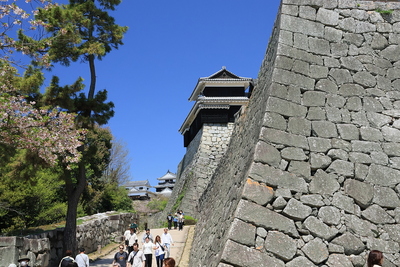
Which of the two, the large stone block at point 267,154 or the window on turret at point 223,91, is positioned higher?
the window on turret at point 223,91

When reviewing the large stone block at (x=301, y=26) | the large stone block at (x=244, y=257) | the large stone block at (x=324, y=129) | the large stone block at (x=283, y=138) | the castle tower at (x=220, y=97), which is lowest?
the large stone block at (x=244, y=257)

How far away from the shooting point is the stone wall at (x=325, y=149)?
580 centimetres

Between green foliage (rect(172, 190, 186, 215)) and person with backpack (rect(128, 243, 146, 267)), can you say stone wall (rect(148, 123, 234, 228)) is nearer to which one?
→ green foliage (rect(172, 190, 186, 215))

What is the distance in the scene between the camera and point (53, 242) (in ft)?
44.0

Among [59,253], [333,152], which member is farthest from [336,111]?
[59,253]

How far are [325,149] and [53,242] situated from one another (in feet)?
33.8

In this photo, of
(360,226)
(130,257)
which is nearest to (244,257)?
(360,226)

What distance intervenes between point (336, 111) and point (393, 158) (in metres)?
1.19

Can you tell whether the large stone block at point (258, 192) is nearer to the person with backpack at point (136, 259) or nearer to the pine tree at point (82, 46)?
the person with backpack at point (136, 259)

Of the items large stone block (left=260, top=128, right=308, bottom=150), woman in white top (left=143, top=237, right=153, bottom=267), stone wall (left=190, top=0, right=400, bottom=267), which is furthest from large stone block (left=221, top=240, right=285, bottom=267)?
woman in white top (left=143, top=237, right=153, bottom=267)

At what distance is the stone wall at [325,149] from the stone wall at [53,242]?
552cm

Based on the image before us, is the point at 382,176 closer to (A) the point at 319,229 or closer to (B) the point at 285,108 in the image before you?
(A) the point at 319,229

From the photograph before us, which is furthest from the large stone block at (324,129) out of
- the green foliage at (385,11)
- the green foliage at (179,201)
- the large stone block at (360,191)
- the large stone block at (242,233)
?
the green foliage at (179,201)

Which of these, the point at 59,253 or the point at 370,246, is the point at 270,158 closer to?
the point at 370,246
